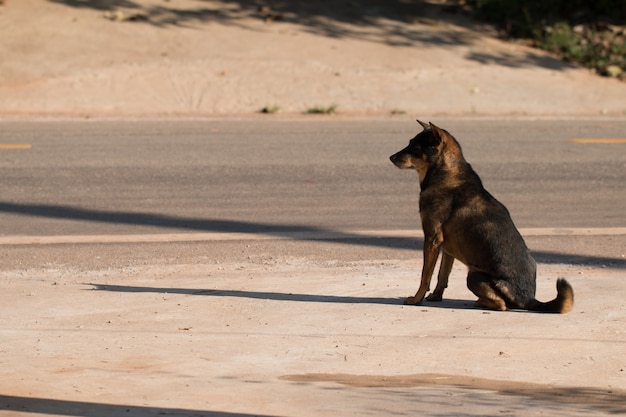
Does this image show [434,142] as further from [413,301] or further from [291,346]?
[291,346]

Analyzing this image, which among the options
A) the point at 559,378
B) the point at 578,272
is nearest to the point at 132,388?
the point at 559,378

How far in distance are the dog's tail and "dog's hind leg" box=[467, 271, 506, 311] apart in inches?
7.9

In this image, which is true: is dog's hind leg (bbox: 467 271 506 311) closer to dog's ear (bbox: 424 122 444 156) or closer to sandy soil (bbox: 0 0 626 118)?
dog's ear (bbox: 424 122 444 156)

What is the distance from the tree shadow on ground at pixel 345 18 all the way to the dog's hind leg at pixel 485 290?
12.6 meters

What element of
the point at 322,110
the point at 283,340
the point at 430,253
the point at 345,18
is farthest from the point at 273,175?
the point at 345,18

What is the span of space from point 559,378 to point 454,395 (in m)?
0.69

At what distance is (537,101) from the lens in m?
17.9

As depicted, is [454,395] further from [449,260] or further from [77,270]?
[77,270]

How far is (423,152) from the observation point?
766 cm

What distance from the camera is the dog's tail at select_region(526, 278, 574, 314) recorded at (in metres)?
7.14

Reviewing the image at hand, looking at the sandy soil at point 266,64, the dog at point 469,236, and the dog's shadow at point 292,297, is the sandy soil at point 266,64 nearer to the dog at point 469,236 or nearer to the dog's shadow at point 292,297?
the dog's shadow at point 292,297

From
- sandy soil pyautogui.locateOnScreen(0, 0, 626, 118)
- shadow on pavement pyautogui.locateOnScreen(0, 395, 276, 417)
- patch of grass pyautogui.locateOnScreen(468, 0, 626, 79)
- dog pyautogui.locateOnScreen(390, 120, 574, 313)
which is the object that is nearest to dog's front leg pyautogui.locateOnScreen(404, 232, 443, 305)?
dog pyautogui.locateOnScreen(390, 120, 574, 313)

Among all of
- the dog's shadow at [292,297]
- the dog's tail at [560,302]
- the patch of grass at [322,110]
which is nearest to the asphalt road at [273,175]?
the patch of grass at [322,110]

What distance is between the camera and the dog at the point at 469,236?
7211 mm
